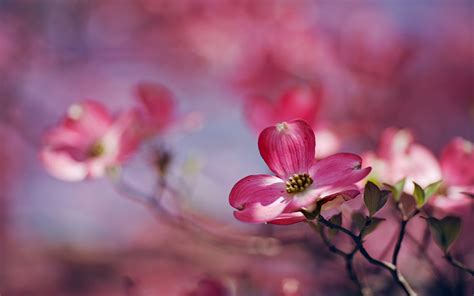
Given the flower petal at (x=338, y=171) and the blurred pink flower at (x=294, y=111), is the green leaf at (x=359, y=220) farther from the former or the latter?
the blurred pink flower at (x=294, y=111)

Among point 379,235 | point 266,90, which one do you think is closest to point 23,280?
point 266,90

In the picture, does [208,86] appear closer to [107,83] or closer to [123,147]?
[107,83]

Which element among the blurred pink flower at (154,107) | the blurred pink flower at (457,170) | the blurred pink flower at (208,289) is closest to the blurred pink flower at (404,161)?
the blurred pink flower at (457,170)

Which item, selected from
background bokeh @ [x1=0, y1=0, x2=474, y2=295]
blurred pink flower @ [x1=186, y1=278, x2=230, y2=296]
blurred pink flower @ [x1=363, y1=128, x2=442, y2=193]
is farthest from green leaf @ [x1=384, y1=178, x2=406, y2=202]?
background bokeh @ [x1=0, y1=0, x2=474, y2=295]

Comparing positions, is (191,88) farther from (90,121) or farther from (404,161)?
(404,161)

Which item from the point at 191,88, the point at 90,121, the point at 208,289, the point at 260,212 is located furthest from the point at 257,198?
the point at 191,88

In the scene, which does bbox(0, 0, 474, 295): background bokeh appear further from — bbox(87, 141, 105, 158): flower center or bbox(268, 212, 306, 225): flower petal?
bbox(268, 212, 306, 225): flower petal
